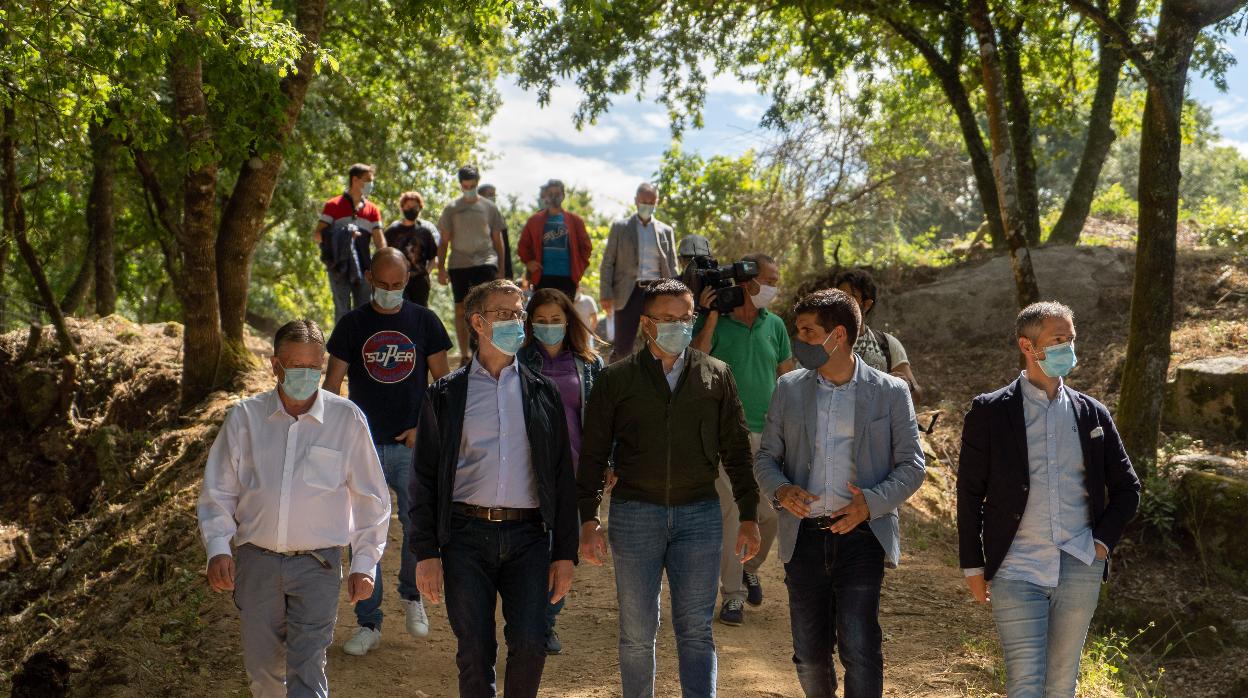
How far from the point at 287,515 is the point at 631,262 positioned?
19.6 feet

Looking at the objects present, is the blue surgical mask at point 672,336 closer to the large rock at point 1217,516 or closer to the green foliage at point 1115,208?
the large rock at point 1217,516

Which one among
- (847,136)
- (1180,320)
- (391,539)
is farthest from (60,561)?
(1180,320)

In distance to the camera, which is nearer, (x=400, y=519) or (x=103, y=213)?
(x=400, y=519)

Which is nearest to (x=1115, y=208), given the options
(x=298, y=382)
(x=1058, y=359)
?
(x=1058, y=359)

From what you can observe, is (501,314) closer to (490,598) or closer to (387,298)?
(490,598)

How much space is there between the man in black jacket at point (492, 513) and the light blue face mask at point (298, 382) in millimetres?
522

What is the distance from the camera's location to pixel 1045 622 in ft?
14.8

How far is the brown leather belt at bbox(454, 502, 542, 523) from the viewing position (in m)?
4.59

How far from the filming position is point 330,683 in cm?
617

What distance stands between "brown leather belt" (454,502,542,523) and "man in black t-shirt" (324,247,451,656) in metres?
1.91

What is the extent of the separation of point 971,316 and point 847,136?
3.39 m

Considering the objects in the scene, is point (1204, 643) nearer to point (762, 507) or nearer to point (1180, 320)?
point (762, 507)

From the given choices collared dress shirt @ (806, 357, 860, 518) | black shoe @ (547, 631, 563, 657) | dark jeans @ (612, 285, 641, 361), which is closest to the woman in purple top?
black shoe @ (547, 631, 563, 657)

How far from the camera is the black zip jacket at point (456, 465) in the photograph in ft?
15.0
